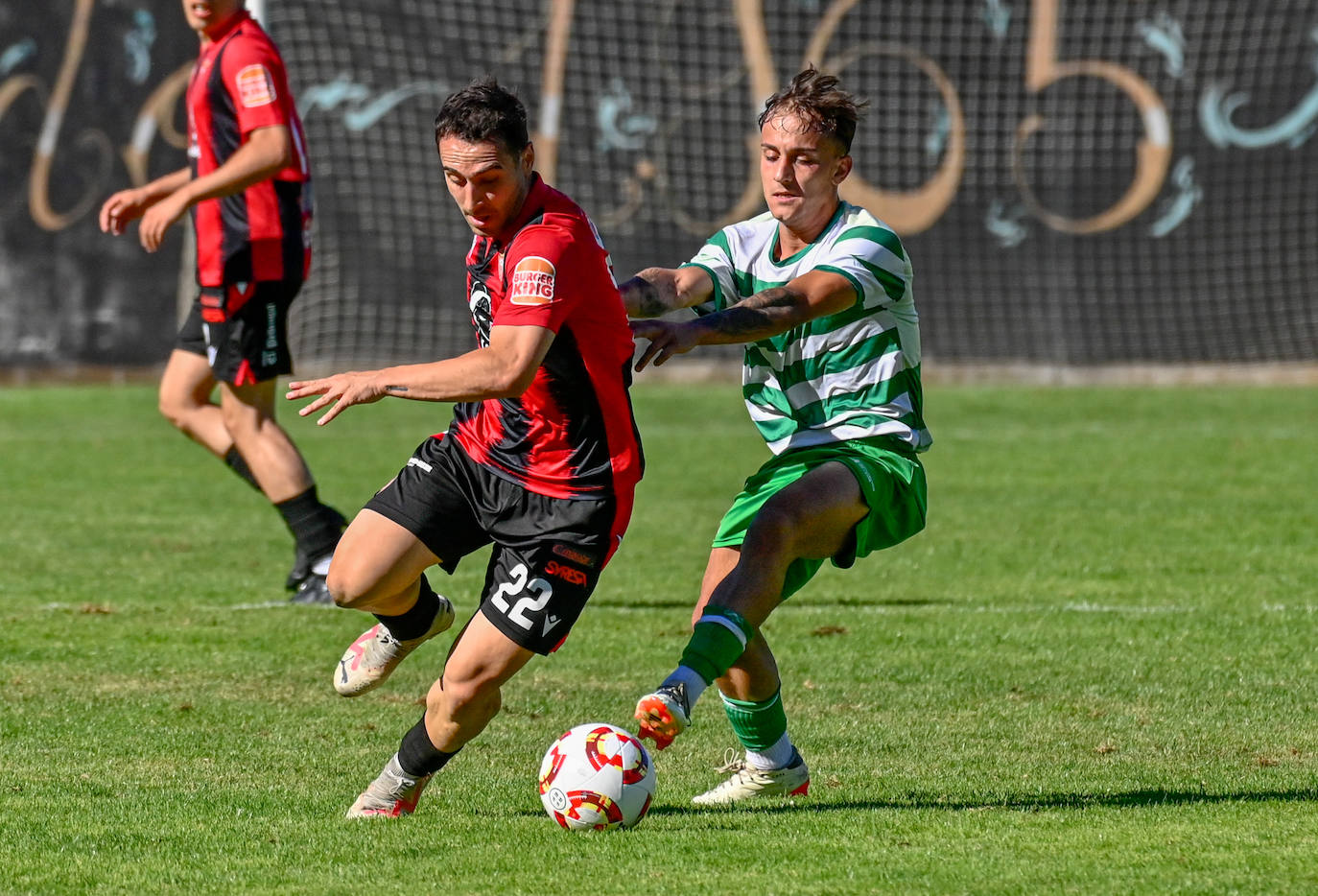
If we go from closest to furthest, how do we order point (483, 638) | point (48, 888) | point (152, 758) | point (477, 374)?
point (48, 888) → point (477, 374) → point (483, 638) → point (152, 758)

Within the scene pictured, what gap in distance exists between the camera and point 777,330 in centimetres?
424

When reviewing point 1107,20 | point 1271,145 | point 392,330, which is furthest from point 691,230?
point 1271,145

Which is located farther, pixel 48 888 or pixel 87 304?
pixel 87 304

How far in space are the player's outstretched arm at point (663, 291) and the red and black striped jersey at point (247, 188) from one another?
288 centimetres

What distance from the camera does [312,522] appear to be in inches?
272

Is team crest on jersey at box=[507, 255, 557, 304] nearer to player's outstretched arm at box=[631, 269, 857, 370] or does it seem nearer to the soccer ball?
player's outstretched arm at box=[631, 269, 857, 370]

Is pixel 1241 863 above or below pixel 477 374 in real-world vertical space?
below

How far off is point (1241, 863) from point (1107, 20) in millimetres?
14086

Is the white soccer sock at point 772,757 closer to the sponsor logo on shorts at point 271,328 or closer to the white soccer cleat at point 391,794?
the white soccer cleat at point 391,794

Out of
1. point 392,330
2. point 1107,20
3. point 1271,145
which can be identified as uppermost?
point 1107,20

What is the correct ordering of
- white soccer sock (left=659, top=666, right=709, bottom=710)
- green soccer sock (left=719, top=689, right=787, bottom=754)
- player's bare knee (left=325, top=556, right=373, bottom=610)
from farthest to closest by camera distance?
1. green soccer sock (left=719, top=689, right=787, bottom=754)
2. player's bare knee (left=325, top=556, right=373, bottom=610)
3. white soccer sock (left=659, top=666, right=709, bottom=710)

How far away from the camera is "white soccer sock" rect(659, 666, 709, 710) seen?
3854mm

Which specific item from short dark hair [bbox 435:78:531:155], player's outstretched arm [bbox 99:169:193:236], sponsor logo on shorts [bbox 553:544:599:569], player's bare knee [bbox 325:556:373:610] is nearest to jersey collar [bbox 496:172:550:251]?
short dark hair [bbox 435:78:531:155]

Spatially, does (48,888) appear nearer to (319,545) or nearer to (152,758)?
(152,758)
